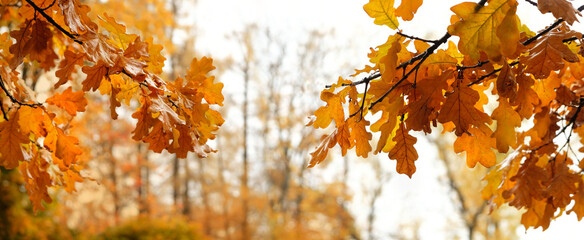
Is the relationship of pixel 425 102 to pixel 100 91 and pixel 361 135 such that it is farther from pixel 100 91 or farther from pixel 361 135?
pixel 100 91

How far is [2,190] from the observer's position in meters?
4.50

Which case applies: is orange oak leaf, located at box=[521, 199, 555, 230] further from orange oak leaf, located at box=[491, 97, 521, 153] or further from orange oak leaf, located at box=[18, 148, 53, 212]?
orange oak leaf, located at box=[18, 148, 53, 212]

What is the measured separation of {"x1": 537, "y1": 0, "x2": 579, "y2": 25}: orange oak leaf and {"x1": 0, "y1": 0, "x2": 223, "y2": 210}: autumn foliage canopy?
2.81 ft

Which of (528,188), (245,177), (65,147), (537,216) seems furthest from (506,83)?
(245,177)

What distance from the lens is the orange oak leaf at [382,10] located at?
1107 millimetres

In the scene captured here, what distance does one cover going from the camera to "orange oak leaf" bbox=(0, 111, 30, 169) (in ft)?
4.53

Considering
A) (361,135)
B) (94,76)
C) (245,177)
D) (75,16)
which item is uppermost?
(245,177)

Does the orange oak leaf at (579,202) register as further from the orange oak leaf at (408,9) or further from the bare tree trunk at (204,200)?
the bare tree trunk at (204,200)

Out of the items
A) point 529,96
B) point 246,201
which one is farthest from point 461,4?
point 246,201

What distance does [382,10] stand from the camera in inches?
43.8

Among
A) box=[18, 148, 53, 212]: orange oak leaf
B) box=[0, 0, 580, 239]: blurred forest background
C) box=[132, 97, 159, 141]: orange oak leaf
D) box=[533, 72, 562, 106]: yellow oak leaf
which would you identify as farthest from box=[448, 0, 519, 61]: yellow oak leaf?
box=[0, 0, 580, 239]: blurred forest background

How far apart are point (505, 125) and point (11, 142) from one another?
4.61 ft

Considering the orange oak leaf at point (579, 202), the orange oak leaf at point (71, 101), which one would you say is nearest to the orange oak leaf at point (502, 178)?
the orange oak leaf at point (579, 202)

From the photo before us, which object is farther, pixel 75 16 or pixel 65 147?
pixel 65 147
